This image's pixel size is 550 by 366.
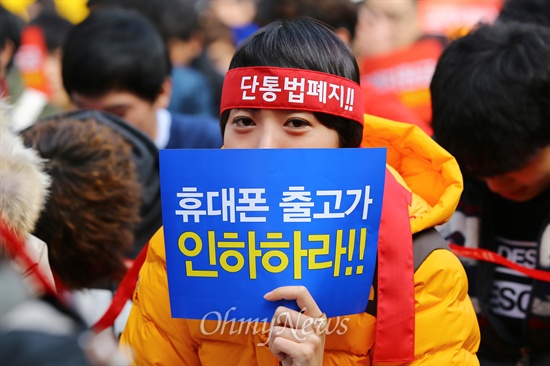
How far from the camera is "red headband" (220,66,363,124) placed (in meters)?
2.23

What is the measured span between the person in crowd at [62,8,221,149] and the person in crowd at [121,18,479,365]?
5.79 ft

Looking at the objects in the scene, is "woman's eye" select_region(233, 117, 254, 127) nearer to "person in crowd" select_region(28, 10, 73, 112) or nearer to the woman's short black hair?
the woman's short black hair

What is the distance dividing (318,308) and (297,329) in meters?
0.08

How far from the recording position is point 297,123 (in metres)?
2.28

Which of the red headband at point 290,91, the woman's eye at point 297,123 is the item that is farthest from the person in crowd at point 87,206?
the woman's eye at point 297,123

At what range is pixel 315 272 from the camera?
1995 mm

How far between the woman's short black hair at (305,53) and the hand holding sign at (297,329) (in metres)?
0.57

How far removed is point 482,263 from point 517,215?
22 cm

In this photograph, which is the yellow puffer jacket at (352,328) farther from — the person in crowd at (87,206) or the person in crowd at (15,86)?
the person in crowd at (15,86)

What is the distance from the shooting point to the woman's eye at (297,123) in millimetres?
2264

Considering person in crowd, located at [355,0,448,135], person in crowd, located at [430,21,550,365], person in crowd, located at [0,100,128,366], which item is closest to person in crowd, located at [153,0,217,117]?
person in crowd, located at [355,0,448,135]

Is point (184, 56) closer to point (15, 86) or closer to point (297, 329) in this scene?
point (15, 86)

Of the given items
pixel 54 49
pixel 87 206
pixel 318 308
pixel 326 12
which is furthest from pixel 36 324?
pixel 54 49

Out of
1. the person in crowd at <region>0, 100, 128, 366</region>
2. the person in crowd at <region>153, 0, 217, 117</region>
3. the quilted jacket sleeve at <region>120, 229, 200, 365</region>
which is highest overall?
the person in crowd at <region>0, 100, 128, 366</region>
